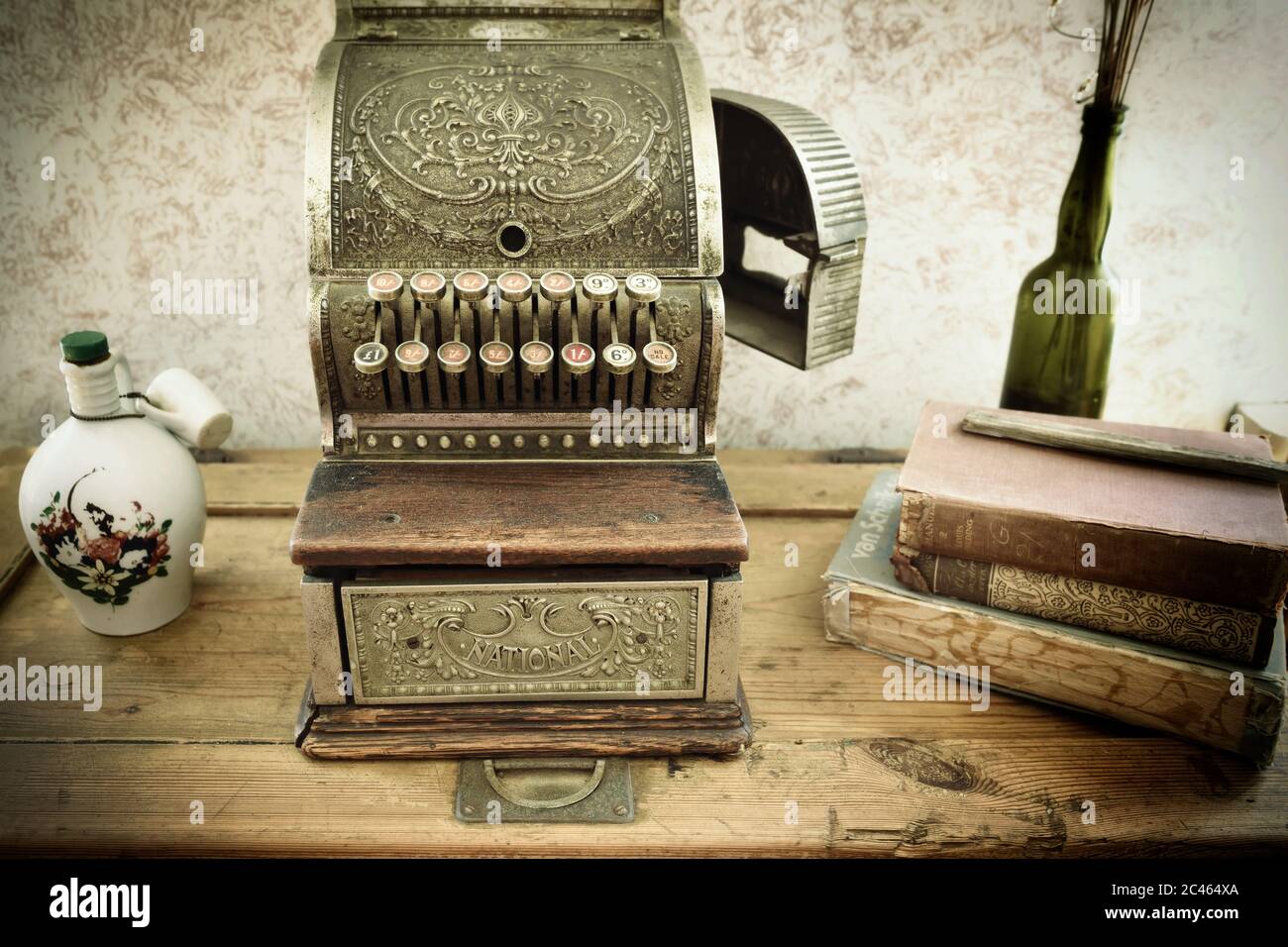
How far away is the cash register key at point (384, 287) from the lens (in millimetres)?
1160

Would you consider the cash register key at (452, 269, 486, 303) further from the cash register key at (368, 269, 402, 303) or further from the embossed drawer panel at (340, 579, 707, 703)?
the embossed drawer panel at (340, 579, 707, 703)

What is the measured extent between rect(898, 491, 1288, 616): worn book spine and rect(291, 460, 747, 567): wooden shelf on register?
0.30 m

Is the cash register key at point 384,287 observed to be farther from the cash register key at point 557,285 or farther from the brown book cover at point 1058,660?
the brown book cover at point 1058,660

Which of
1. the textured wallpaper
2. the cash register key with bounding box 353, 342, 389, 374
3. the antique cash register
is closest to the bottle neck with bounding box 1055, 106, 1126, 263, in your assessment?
the textured wallpaper

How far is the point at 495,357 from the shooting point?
1.17m

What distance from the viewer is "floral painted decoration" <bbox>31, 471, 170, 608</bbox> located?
1.31 m

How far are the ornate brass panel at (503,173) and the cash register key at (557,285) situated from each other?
0.15ft

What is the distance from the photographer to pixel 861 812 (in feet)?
3.75

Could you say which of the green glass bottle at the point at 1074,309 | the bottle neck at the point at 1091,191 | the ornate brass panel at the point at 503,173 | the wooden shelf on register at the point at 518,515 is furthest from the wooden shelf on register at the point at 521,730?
the bottle neck at the point at 1091,191

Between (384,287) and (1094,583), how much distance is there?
3.06ft

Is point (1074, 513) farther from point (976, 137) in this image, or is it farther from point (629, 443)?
point (976, 137)

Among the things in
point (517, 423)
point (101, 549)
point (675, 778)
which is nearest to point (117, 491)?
point (101, 549)
